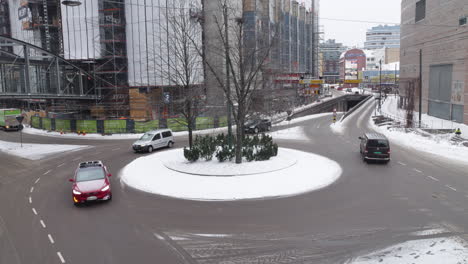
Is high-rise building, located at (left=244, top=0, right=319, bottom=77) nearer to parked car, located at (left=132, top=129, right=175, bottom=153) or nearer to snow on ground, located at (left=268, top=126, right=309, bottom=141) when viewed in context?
snow on ground, located at (left=268, top=126, right=309, bottom=141)

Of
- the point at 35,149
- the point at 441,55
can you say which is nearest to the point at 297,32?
the point at 441,55

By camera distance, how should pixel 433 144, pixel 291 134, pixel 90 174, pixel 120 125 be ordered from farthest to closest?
pixel 120 125
pixel 291 134
pixel 433 144
pixel 90 174

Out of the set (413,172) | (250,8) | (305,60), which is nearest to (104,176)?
(413,172)

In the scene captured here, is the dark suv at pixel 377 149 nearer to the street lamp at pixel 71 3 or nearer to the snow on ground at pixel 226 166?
the snow on ground at pixel 226 166

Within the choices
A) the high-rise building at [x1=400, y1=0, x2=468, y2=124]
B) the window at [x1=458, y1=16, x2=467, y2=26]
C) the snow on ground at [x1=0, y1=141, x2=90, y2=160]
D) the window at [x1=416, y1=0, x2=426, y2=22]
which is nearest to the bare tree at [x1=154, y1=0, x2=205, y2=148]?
the snow on ground at [x1=0, y1=141, x2=90, y2=160]

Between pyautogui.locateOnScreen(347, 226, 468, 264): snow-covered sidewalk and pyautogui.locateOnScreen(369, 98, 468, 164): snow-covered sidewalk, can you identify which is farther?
pyautogui.locateOnScreen(369, 98, 468, 164): snow-covered sidewalk

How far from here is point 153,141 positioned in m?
26.5

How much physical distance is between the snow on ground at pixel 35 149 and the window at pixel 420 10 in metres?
45.4

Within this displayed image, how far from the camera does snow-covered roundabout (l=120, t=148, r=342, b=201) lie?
15078mm

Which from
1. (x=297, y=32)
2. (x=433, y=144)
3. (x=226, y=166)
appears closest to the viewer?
(x=226, y=166)

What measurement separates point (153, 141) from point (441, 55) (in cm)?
3409

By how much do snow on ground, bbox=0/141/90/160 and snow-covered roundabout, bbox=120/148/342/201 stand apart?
935 centimetres

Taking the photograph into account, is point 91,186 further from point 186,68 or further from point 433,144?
point 433,144

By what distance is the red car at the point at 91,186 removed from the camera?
13.6 m
